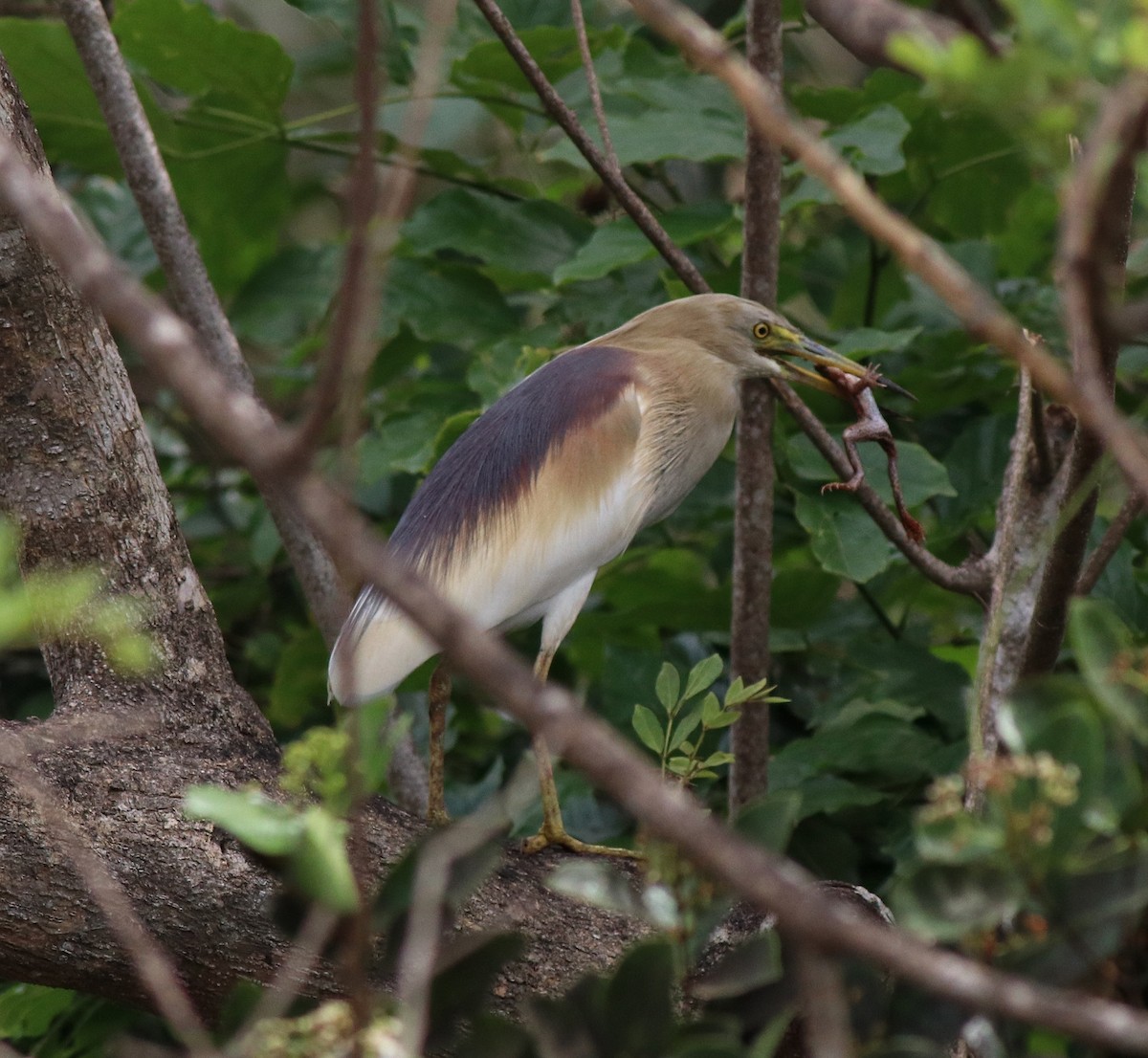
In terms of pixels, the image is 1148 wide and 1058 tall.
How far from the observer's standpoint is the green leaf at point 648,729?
162 centimetres

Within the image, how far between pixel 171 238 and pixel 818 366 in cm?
112

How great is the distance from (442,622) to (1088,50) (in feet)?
1.53

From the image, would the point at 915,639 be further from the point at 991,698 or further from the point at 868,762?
the point at 991,698

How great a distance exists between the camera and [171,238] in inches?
96.4

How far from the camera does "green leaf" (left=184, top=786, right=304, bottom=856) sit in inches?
32.5

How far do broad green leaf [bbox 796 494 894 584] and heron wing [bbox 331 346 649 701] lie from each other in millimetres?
289

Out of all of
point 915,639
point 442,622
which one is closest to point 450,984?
point 442,622

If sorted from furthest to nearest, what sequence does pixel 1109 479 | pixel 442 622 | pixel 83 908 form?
pixel 1109 479 → pixel 83 908 → pixel 442 622

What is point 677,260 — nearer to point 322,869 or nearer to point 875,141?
point 875,141

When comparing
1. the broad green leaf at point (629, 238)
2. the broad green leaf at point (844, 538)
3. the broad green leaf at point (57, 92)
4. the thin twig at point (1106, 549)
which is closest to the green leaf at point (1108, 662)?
the thin twig at point (1106, 549)

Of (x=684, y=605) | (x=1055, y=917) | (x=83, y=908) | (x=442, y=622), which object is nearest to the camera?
(x=442, y=622)

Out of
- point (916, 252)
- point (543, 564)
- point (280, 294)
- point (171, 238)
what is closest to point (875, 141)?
point (543, 564)

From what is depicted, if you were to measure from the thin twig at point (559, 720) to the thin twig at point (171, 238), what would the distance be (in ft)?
5.37

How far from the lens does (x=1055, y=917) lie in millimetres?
881
